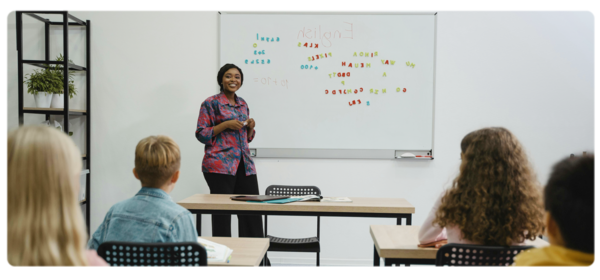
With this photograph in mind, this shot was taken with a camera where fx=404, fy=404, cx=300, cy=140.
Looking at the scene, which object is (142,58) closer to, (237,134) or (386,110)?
(237,134)

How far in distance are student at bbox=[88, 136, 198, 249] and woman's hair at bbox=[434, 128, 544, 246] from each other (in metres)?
0.87

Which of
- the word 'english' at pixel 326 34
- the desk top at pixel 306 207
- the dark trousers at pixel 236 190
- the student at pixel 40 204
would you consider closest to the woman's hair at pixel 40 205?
the student at pixel 40 204

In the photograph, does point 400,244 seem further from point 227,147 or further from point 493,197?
point 227,147

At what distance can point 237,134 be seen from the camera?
2.80 meters

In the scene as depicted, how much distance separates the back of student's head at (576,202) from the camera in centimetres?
73

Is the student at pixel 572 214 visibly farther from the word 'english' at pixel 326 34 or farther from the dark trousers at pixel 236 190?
the word 'english' at pixel 326 34

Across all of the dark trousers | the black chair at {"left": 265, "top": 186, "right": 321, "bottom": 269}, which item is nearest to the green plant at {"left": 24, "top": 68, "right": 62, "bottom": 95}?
the dark trousers

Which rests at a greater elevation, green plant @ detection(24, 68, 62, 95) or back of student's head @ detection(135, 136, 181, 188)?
green plant @ detection(24, 68, 62, 95)

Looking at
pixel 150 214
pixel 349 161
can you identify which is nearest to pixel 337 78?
pixel 349 161

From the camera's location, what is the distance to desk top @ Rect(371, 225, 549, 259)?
1433mm

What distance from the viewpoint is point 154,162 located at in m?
1.27

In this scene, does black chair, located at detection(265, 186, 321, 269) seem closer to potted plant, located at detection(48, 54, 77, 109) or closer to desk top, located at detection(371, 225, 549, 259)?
desk top, located at detection(371, 225, 549, 259)

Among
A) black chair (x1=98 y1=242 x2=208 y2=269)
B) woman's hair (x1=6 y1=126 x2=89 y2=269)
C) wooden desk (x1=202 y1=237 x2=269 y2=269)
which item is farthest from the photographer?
wooden desk (x1=202 y1=237 x2=269 y2=269)

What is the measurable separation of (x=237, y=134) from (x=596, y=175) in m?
2.28
